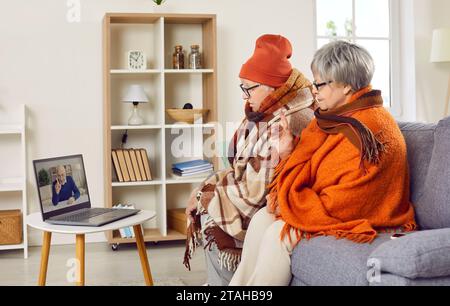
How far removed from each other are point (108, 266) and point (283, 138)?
1644 mm

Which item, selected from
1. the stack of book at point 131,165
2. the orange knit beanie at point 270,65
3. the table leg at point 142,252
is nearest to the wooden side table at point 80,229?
the table leg at point 142,252

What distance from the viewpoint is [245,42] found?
4770 mm

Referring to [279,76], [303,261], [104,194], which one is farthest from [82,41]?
[303,261]

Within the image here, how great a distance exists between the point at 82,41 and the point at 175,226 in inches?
56.0

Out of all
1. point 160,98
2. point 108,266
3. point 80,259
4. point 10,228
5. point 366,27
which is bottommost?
point 108,266

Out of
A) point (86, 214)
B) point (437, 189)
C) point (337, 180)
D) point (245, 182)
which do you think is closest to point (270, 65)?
point (245, 182)

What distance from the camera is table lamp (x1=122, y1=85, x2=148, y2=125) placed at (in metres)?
4.33

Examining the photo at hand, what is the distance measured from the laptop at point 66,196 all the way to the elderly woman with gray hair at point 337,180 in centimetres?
69

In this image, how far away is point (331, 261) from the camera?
221 centimetres

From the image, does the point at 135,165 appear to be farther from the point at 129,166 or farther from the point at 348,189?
the point at 348,189

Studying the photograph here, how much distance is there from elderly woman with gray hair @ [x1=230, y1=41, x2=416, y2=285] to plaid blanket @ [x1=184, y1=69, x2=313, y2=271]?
13 centimetres

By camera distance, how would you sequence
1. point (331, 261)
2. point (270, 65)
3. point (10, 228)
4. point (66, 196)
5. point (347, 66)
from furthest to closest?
point (10, 228), point (66, 196), point (270, 65), point (347, 66), point (331, 261)

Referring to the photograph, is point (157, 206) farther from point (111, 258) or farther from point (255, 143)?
point (255, 143)

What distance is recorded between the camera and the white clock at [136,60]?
4.43 metres
